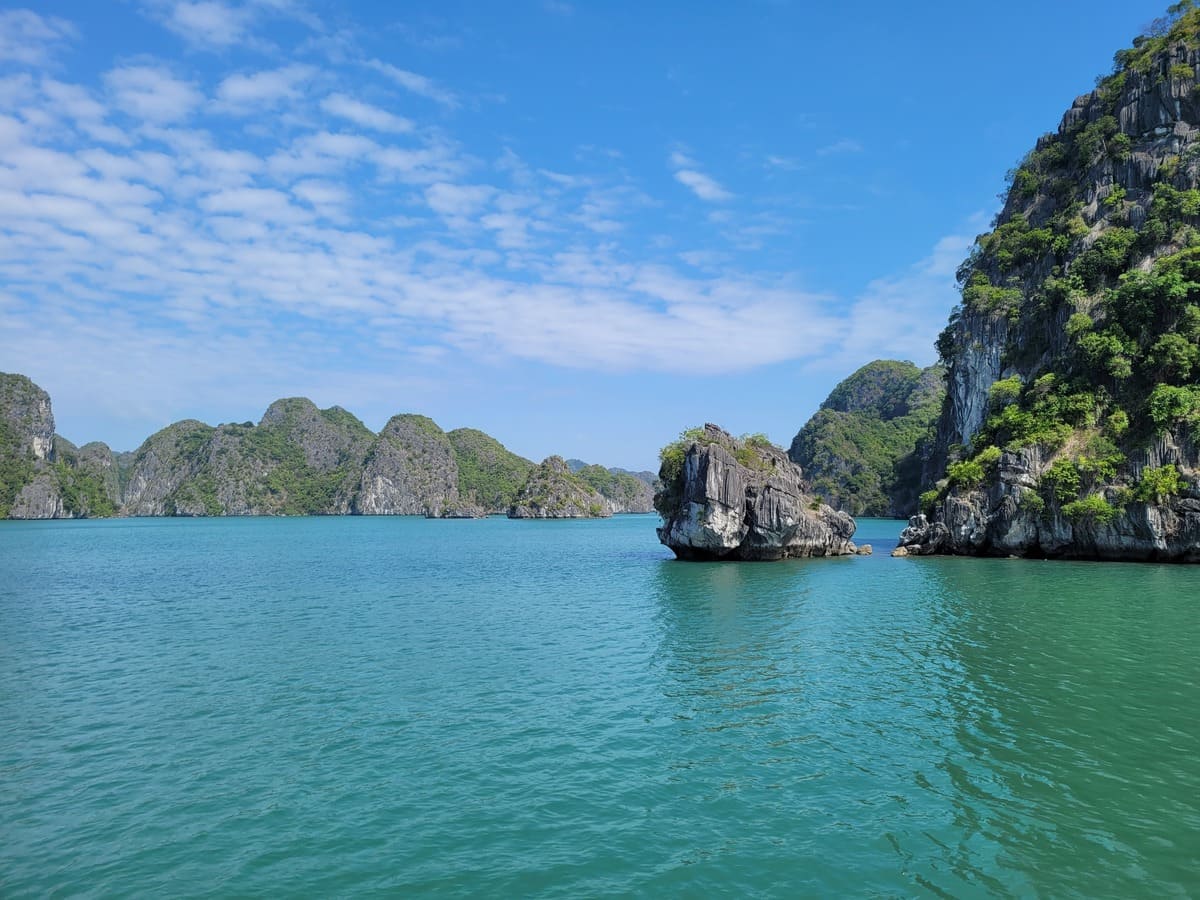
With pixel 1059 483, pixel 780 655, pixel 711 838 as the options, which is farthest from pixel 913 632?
pixel 1059 483

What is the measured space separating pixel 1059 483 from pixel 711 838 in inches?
2018

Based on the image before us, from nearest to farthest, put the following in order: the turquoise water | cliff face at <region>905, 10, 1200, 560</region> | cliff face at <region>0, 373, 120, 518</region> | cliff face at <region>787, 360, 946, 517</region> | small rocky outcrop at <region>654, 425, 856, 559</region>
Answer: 1. the turquoise water
2. cliff face at <region>905, 10, 1200, 560</region>
3. small rocky outcrop at <region>654, 425, 856, 559</region>
4. cliff face at <region>787, 360, 946, 517</region>
5. cliff face at <region>0, 373, 120, 518</region>

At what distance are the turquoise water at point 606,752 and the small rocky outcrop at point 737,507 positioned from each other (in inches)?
875

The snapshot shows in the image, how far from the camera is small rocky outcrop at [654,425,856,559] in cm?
5453

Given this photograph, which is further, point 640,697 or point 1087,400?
point 1087,400

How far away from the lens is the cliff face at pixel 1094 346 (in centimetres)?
4919

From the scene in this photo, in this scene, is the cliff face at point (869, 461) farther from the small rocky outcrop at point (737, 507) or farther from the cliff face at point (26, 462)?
the cliff face at point (26, 462)

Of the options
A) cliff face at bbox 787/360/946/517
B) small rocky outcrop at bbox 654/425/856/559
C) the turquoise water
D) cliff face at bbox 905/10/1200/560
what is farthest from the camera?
cliff face at bbox 787/360/946/517

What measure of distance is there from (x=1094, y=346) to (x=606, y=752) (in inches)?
2219

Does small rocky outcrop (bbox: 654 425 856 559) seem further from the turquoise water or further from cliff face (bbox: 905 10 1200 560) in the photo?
the turquoise water

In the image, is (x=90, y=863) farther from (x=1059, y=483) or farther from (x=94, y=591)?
(x=1059, y=483)

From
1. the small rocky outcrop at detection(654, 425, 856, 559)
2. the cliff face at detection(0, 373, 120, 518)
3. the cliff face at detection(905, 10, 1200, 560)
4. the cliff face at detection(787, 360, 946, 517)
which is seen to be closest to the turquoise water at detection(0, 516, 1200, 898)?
the cliff face at detection(905, 10, 1200, 560)

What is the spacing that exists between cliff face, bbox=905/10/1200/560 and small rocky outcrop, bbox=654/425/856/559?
962cm

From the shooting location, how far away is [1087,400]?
2138 inches
